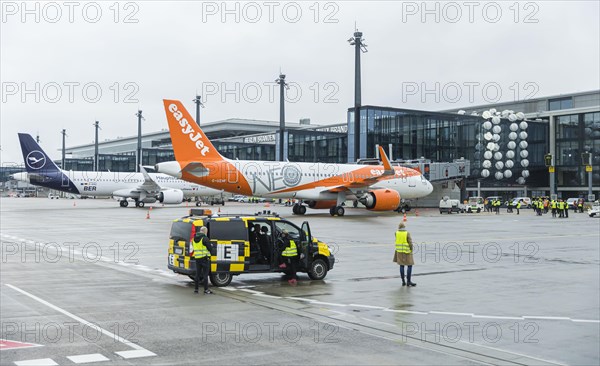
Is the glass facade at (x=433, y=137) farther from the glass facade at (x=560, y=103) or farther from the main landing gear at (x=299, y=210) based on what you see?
the main landing gear at (x=299, y=210)

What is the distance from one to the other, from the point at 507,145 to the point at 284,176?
4479cm

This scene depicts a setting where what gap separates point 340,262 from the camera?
21078 mm

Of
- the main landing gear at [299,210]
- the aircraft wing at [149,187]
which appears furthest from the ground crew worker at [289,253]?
the aircraft wing at [149,187]

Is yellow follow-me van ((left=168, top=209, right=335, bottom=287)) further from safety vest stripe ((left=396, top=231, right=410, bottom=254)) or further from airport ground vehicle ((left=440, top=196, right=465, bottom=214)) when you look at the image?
airport ground vehicle ((left=440, top=196, right=465, bottom=214))

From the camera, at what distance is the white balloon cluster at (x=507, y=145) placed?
7681 centimetres

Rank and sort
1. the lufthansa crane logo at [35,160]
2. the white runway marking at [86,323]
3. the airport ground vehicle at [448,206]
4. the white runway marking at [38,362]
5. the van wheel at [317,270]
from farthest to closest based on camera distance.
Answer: the lufthansa crane logo at [35,160] → the airport ground vehicle at [448,206] → the van wheel at [317,270] → the white runway marking at [86,323] → the white runway marking at [38,362]

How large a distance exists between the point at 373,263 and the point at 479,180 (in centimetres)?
6396

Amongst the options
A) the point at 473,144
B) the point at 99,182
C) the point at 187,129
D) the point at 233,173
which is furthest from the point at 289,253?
the point at 473,144

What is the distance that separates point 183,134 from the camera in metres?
44.2

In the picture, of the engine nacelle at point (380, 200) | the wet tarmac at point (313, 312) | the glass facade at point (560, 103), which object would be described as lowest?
the wet tarmac at point (313, 312)

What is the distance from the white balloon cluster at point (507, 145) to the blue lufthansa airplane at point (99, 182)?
109 ft

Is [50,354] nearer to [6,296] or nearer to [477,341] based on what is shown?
[6,296]

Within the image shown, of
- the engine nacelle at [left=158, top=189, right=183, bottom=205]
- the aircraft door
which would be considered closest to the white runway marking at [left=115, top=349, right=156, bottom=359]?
the aircraft door

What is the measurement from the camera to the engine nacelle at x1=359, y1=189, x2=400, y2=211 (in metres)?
46.8
